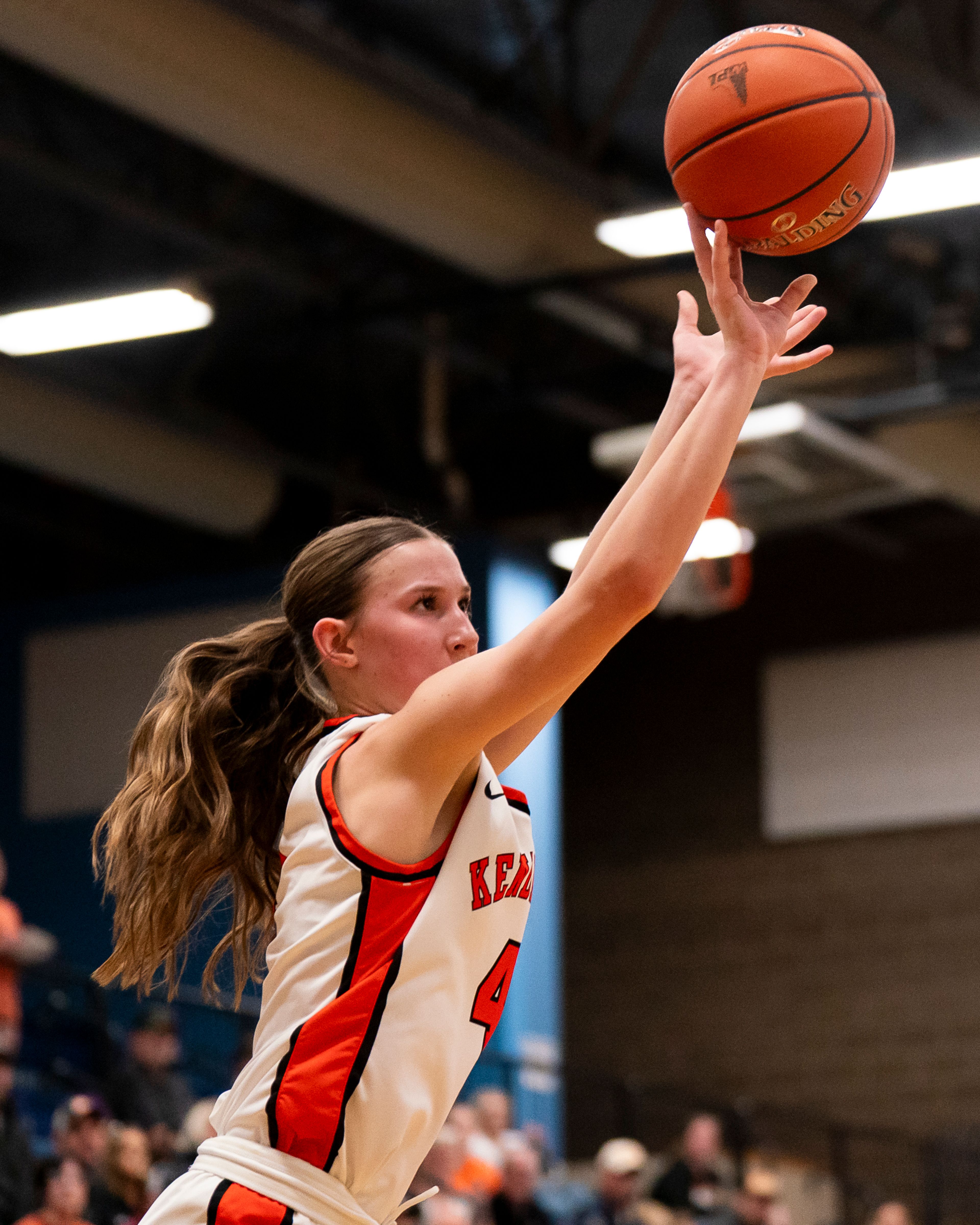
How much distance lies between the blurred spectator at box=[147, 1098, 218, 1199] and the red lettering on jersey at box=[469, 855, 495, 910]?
5.42 m

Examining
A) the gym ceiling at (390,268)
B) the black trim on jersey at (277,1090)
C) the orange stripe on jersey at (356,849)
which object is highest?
the gym ceiling at (390,268)

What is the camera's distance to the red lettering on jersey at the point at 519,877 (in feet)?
7.64

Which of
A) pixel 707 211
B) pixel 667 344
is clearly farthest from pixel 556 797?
pixel 707 211

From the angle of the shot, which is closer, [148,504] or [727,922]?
[148,504]

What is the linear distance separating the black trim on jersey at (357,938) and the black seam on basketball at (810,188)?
110 centimetres

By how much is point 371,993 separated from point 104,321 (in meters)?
7.77

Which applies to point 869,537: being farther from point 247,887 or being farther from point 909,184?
point 247,887

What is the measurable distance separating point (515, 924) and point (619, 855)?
15.1m

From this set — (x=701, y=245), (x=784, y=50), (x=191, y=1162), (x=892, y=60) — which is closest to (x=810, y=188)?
(x=784, y=50)

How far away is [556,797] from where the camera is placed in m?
12.6

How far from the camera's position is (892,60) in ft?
28.9

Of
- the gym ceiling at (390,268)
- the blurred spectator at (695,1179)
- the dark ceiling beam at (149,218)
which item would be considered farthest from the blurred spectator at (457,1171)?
the dark ceiling beam at (149,218)

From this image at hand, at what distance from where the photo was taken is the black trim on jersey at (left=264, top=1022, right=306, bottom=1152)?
2246 millimetres

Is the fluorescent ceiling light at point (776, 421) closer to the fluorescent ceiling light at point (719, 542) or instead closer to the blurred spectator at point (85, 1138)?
the fluorescent ceiling light at point (719, 542)
